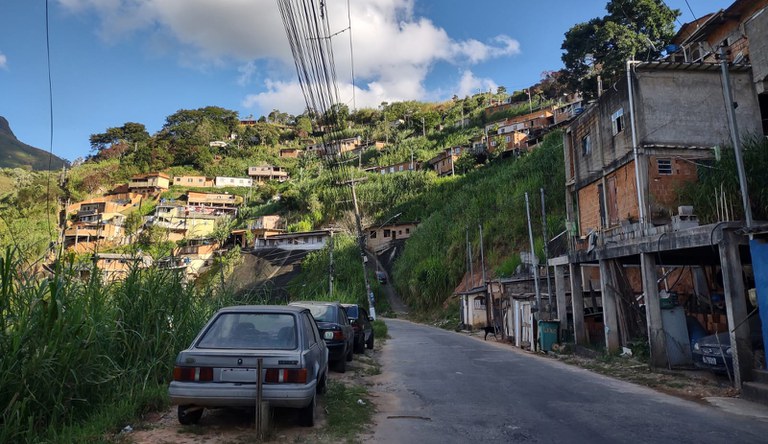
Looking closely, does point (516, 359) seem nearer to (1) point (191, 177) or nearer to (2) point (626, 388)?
(2) point (626, 388)

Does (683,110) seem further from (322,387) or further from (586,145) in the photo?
(322,387)

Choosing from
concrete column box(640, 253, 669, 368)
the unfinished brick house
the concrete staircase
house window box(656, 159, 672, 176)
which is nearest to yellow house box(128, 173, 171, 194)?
the unfinished brick house

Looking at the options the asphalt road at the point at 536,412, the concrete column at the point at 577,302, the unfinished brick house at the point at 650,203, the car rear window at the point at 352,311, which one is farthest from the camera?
the concrete column at the point at 577,302

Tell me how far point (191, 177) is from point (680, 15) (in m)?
81.0

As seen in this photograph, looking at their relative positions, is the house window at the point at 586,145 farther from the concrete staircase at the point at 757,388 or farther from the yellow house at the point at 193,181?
Result: the yellow house at the point at 193,181

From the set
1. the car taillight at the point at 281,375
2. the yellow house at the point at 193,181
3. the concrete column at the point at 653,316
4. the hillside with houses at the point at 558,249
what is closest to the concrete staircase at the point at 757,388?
the hillside with houses at the point at 558,249

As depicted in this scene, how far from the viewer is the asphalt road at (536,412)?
20.0ft

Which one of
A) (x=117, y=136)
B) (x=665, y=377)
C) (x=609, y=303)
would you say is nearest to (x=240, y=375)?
(x=665, y=377)

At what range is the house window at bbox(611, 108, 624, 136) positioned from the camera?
18625mm

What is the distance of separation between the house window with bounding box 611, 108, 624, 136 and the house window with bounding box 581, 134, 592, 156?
7.05 feet

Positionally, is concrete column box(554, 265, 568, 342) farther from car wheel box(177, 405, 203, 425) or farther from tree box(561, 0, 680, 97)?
tree box(561, 0, 680, 97)

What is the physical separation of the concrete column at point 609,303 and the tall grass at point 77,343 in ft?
38.0

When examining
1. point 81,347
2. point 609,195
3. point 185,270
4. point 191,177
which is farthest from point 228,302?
point 191,177

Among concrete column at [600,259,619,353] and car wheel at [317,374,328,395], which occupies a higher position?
concrete column at [600,259,619,353]
